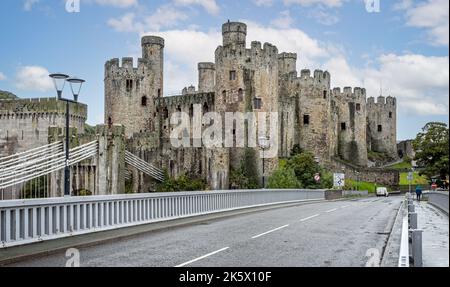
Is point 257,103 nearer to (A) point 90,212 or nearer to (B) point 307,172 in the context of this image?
(B) point 307,172

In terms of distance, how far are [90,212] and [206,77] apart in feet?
242

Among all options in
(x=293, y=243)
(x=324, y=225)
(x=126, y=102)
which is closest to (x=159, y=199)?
(x=324, y=225)

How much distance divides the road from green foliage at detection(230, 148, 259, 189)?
141ft

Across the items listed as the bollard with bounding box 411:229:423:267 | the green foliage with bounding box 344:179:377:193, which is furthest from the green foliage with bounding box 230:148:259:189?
the bollard with bounding box 411:229:423:267

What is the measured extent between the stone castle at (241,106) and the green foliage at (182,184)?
0.97 m

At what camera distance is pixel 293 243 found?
1395cm

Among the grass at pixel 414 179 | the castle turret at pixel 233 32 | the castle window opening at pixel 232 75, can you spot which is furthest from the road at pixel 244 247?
the grass at pixel 414 179

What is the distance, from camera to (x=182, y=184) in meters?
62.9

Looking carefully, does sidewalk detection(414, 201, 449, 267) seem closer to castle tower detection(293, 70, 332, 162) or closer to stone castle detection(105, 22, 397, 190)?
stone castle detection(105, 22, 397, 190)

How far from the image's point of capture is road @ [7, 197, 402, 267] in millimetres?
11109

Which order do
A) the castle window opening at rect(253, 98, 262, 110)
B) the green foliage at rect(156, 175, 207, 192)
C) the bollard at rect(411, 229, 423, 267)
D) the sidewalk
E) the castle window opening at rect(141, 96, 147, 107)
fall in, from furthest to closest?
the castle window opening at rect(141, 96, 147, 107)
the castle window opening at rect(253, 98, 262, 110)
the green foliage at rect(156, 175, 207, 192)
the sidewalk
the bollard at rect(411, 229, 423, 267)

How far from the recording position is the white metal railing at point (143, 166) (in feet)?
218

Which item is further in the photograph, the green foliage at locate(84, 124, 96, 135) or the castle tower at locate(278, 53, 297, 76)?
the castle tower at locate(278, 53, 297, 76)
